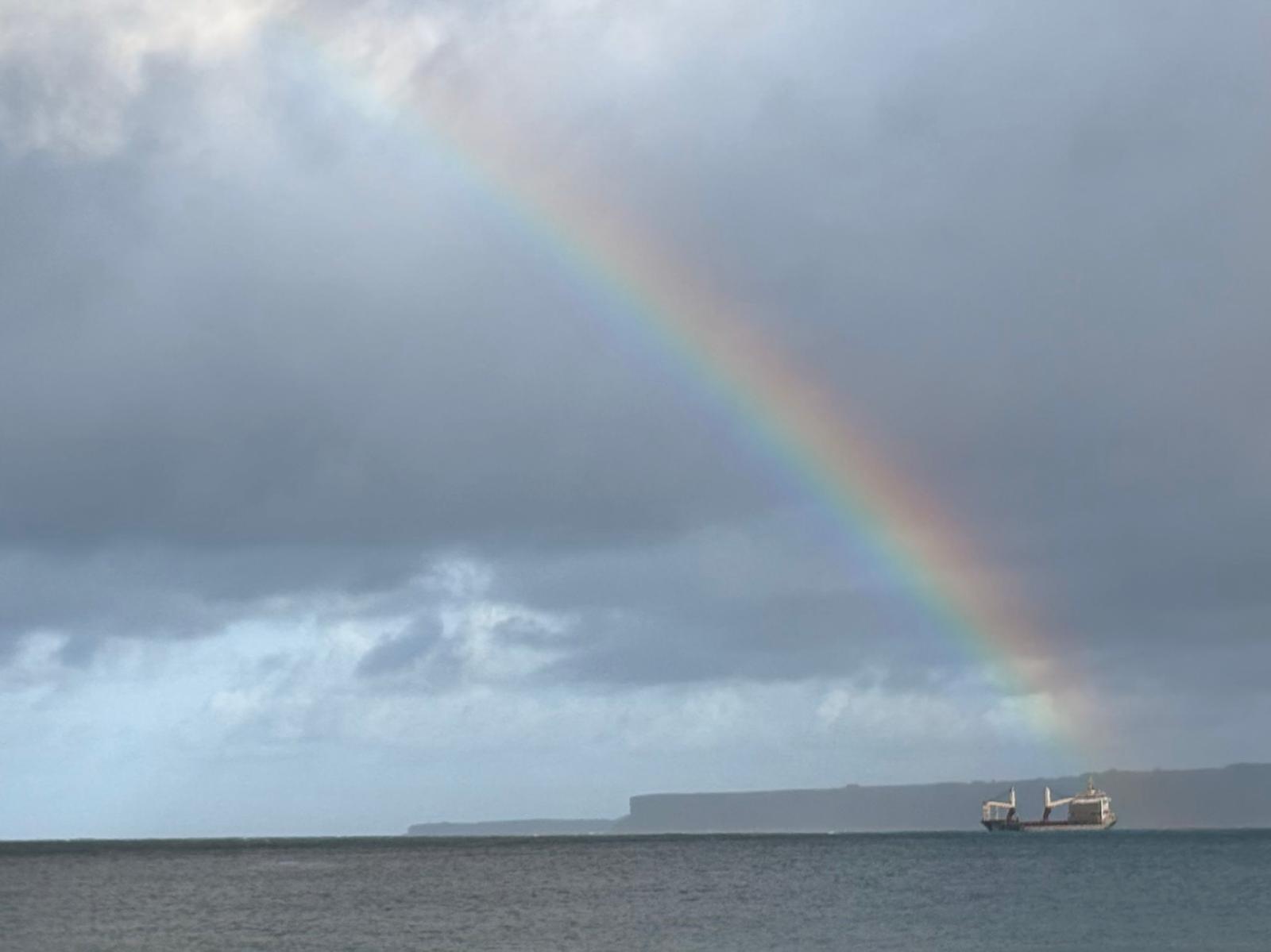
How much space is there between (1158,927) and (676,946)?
2627cm

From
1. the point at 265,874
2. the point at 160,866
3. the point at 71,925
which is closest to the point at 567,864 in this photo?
the point at 265,874

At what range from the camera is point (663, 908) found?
103 m

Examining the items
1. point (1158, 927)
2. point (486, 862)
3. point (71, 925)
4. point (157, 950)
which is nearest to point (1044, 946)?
point (1158, 927)

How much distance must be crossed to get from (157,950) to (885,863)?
362 ft

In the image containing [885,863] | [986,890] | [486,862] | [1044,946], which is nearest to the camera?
[1044,946]

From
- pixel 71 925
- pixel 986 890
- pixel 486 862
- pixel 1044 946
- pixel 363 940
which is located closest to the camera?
pixel 1044 946

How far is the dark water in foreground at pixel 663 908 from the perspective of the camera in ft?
265

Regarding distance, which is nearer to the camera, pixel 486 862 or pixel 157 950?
pixel 157 950

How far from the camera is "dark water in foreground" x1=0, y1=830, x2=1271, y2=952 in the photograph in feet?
265

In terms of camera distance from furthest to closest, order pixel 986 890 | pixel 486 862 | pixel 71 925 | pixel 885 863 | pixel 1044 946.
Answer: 1. pixel 486 862
2. pixel 885 863
3. pixel 986 890
4. pixel 71 925
5. pixel 1044 946

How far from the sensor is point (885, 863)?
17462cm

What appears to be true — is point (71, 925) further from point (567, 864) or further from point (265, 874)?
point (567, 864)

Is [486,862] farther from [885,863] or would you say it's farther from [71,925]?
[71,925]

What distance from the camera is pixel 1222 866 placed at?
162000mm
